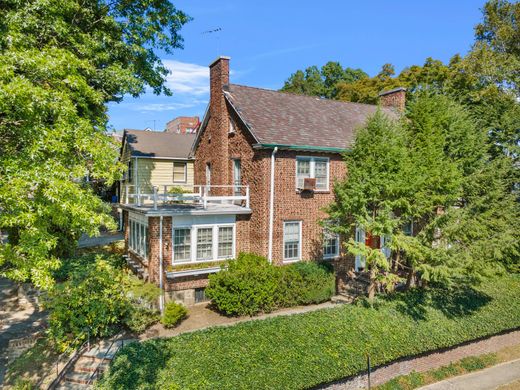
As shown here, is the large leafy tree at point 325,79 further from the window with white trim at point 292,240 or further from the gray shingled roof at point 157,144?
the window with white trim at point 292,240

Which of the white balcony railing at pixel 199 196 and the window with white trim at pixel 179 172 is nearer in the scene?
the white balcony railing at pixel 199 196

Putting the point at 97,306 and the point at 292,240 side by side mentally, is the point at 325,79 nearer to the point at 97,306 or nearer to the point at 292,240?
the point at 292,240

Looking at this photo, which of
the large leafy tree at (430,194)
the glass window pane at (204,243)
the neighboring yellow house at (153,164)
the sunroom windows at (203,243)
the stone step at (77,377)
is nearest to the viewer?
the stone step at (77,377)

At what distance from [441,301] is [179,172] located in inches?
709

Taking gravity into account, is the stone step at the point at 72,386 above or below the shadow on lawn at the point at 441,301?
below

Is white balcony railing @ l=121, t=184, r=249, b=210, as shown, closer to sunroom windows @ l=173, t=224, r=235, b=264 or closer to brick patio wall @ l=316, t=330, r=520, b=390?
sunroom windows @ l=173, t=224, r=235, b=264

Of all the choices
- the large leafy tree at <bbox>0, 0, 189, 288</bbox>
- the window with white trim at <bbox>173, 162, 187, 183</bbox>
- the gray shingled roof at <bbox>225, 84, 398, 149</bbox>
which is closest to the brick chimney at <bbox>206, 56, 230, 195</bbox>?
the gray shingled roof at <bbox>225, 84, 398, 149</bbox>

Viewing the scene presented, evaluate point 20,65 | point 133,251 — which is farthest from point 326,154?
point 20,65

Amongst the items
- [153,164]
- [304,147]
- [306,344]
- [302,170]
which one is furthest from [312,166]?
[153,164]

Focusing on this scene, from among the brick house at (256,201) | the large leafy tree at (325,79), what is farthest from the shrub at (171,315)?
the large leafy tree at (325,79)

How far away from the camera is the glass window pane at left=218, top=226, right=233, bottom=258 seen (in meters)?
16.5

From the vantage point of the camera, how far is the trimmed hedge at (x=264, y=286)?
1403cm

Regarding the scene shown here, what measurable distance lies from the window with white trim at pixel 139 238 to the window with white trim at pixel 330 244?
863 cm

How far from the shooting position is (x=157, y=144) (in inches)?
1025
